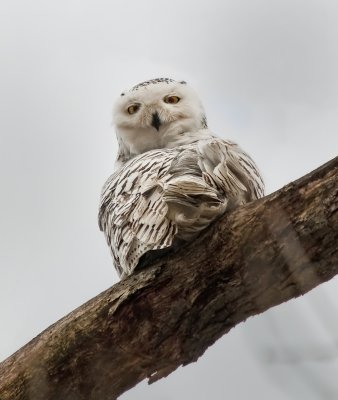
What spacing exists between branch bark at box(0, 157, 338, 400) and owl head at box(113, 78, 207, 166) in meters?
2.37

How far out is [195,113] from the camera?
5898mm

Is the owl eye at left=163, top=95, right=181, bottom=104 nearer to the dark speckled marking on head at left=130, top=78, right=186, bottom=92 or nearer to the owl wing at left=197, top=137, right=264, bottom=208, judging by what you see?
the dark speckled marking on head at left=130, top=78, right=186, bottom=92

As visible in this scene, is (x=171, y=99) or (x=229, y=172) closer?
(x=229, y=172)

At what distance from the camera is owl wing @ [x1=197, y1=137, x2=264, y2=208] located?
362 cm

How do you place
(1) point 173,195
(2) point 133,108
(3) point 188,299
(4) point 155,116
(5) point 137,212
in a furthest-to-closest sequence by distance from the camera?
(2) point 133,108
(4) point 155,116
(5) point 137,212
(1) point 173,195
(3) point 188,299

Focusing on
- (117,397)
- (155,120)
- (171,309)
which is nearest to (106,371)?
(117,397)

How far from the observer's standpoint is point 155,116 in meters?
5.76

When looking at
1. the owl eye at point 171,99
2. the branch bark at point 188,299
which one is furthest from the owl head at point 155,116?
the branch bark at point 188,299

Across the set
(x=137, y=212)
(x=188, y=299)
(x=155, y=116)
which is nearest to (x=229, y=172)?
(x=137, y=212)

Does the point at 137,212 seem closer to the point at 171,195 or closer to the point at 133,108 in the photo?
the point at 171,195

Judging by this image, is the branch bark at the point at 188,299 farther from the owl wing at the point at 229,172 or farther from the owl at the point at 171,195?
the owl wing at the point at 229,172

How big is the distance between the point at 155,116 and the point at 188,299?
9.05ft

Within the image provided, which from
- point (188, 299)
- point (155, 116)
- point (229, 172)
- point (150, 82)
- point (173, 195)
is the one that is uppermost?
point (150, 82)

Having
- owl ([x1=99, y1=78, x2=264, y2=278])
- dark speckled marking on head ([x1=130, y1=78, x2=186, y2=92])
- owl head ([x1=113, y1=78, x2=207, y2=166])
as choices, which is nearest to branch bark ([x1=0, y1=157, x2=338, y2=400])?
owl ([x1=99, y1=78, x2=264, y2=278])
